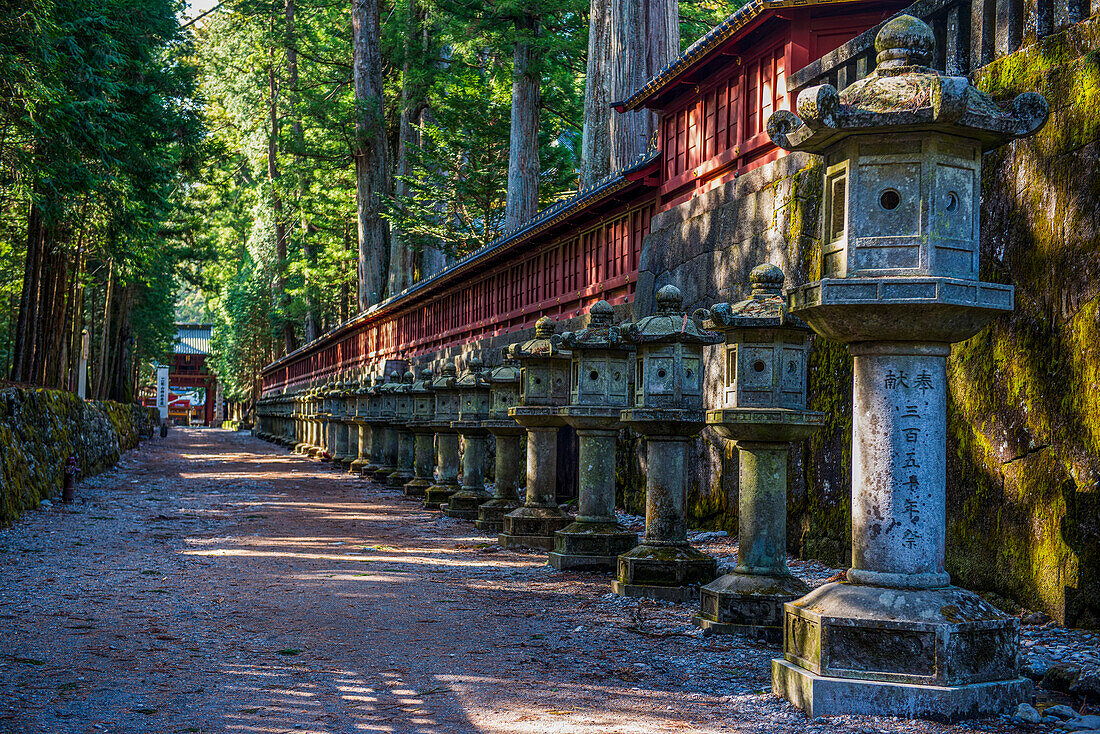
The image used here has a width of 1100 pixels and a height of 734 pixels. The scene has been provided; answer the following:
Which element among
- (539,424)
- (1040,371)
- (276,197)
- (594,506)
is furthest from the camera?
(276,197)

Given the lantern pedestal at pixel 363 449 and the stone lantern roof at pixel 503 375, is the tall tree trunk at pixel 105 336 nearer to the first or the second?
the lantern pedestal at pixel 363 449

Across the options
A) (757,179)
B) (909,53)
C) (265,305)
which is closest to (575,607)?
(909,53)

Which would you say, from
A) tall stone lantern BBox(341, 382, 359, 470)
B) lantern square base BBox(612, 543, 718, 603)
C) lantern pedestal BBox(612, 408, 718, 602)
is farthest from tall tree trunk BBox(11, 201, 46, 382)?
lantern square base BBox(612, 543, 718, 603)

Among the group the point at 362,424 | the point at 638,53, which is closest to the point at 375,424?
the point at 362,424

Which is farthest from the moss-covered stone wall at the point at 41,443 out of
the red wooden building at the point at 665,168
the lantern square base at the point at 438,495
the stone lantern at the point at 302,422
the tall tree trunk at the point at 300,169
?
the tall tree trunk at the point at 300,169

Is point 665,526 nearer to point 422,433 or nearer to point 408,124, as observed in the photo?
point 422,433

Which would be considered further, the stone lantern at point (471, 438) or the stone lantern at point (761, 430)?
the stone lantern at point (471, 438)

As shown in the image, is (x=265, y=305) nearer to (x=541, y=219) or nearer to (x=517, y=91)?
(x=517, y=91)

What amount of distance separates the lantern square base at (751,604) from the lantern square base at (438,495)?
365 inches

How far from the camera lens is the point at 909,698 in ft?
14.8

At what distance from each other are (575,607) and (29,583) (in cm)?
452

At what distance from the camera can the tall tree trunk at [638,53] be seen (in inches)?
722

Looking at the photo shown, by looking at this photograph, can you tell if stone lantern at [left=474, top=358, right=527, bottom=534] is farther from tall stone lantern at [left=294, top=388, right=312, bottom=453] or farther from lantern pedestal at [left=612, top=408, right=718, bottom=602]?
tall stone lantern at [left=294, top=388, right=312, bottom=453]

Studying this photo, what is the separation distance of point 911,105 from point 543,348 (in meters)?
6.47
